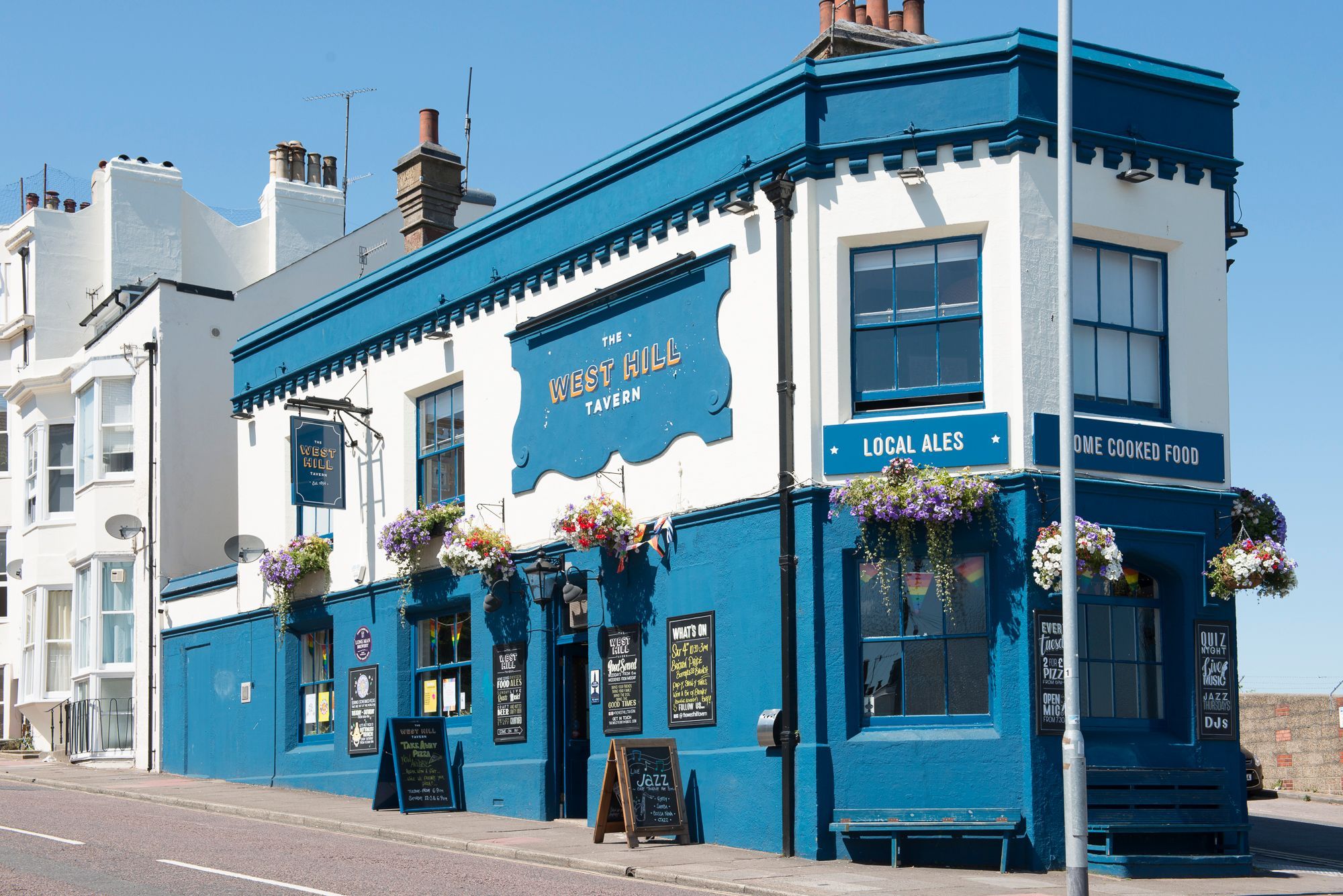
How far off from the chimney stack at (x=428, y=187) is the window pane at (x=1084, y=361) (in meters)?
12.0

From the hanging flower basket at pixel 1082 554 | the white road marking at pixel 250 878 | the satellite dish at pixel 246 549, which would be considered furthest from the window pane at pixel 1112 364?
the satellite dish at pixel 246 549

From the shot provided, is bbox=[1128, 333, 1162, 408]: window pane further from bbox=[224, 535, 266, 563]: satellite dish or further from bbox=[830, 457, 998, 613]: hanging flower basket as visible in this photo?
bbox=[224, 535, 266, 563]: satellite dish

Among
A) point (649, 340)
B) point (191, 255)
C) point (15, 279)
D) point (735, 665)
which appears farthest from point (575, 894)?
point (15, 279)

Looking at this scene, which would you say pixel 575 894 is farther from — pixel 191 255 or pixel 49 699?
pixel 191 255

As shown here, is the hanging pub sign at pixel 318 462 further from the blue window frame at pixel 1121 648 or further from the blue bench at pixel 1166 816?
the blue bench at pixel 1166 816

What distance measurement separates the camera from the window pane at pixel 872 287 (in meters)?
15.5

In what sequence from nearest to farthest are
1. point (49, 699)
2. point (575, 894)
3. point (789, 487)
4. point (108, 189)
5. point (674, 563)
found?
point (575, 894) < point (789, 487) < point (674, 563) < point (49, 699) < point (108, 189)

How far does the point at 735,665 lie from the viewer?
15.9m

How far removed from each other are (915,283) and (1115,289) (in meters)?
2.08

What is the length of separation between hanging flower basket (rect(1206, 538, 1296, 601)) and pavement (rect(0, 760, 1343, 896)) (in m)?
2.67

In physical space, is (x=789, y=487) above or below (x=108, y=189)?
below

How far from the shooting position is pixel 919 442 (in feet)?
49.1

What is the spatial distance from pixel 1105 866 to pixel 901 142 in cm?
702

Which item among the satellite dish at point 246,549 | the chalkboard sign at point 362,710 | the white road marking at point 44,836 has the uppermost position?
the satellite dish at point 246,549
